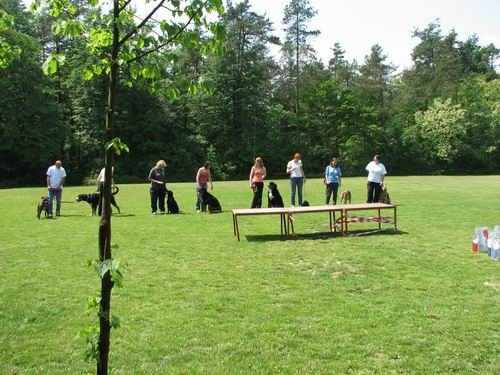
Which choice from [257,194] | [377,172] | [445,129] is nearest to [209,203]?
[257,194]

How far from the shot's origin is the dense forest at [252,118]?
1738 inches

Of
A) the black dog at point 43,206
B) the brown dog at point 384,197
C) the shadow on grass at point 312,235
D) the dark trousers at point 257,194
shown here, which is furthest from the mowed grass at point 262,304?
the dark trousers at point 257,194

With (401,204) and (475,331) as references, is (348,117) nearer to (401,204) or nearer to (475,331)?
(401,204)

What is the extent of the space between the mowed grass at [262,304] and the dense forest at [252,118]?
36.2m

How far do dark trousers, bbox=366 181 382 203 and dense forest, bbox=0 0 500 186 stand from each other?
32.1m

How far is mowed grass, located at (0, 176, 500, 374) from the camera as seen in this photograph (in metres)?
4.28

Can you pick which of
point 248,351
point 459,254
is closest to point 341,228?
point 459,254

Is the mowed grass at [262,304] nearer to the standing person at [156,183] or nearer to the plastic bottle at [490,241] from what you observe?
the plastic bottle at [490,241]

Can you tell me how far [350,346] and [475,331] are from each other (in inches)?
54.4

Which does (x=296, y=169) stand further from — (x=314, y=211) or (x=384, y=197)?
(x=314, y=211)

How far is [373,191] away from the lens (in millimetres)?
15500

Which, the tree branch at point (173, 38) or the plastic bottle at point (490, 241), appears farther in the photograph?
the plastic bottle at point (490, 241)

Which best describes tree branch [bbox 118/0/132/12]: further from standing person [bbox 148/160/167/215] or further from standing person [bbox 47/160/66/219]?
standing person [bbox 47/160/66/219]

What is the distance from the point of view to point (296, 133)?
56031mm
